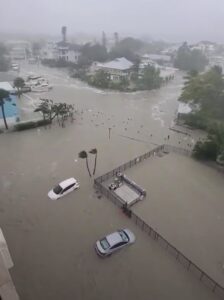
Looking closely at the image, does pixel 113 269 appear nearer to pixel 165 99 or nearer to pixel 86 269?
pixel 86 269

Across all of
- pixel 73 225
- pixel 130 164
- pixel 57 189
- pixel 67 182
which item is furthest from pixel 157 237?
pixel 130 164

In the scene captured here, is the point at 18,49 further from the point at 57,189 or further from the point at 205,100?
the point at 57,189

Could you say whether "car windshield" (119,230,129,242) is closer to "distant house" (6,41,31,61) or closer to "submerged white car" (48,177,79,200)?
"submerged white car" (48,177,79,200)

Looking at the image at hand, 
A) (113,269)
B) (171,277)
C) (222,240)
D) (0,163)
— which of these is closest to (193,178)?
(222,240)

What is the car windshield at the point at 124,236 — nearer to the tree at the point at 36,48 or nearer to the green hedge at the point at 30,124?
the green hedge at the point at 30,124

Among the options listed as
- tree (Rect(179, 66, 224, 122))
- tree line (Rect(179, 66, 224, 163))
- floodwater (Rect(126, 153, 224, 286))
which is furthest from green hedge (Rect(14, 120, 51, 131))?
tree (Rect(179, 66, 224, 122))

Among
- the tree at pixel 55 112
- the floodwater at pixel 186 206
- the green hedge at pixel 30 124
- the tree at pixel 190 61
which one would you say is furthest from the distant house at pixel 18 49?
the floodwater at pixel 186 206
